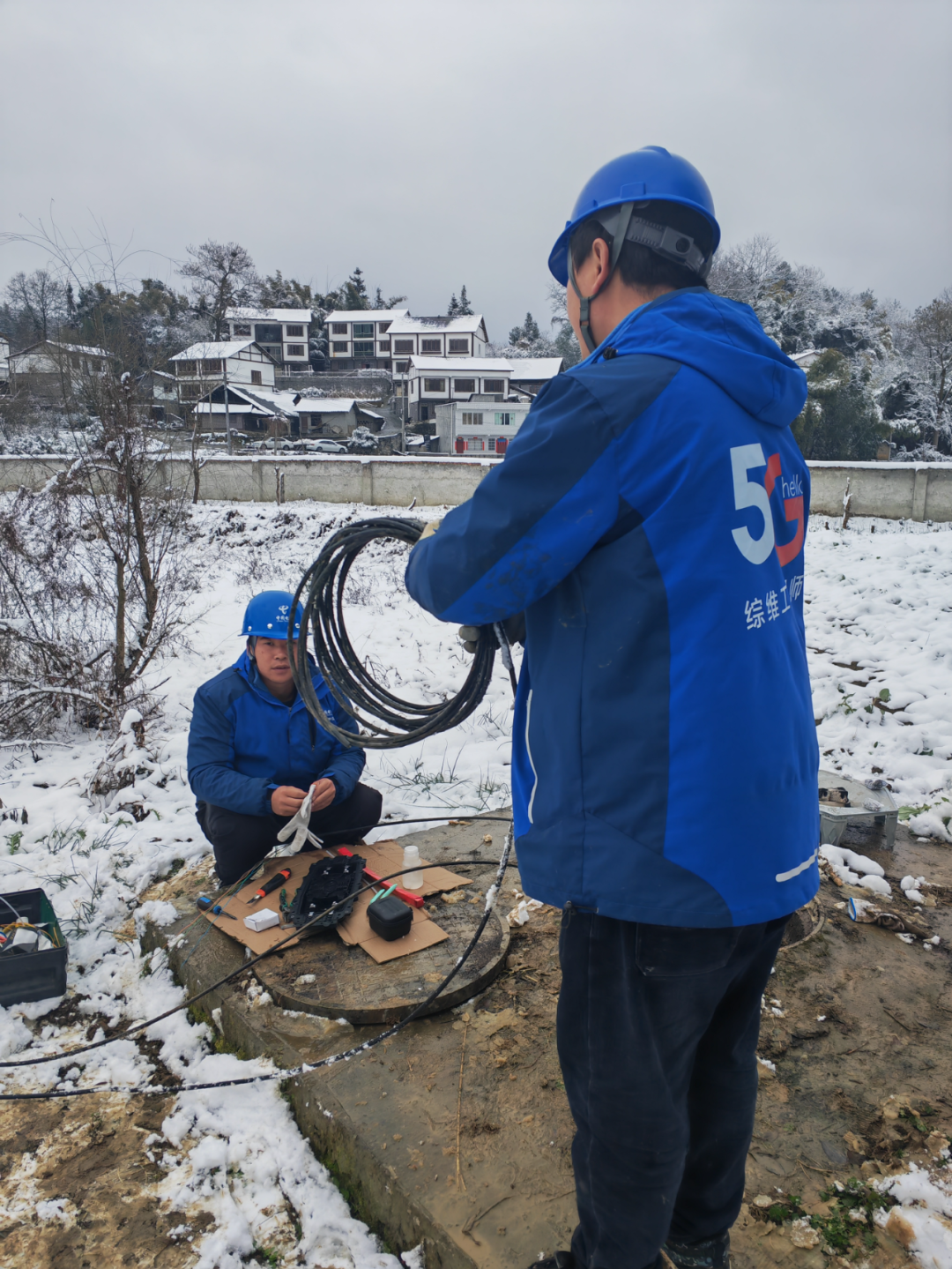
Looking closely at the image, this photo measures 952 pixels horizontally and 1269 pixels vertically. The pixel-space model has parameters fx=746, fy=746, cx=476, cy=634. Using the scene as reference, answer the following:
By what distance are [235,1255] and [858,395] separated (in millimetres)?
29396

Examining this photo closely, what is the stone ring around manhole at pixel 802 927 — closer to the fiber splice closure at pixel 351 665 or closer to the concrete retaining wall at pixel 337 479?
the fiber splice closure at pixel 351 665

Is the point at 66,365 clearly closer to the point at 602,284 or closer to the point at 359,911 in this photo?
the point at 359,911

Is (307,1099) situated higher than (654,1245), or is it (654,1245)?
(654,1245)

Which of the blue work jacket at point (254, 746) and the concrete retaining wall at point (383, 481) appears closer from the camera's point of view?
the blue work jacket at point (254, 746)

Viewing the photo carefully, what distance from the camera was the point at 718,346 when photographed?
1.24m

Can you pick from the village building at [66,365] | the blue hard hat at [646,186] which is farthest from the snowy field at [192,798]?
the blue hard hat at [646,186]

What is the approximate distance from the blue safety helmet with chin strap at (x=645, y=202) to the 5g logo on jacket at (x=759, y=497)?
0.44m

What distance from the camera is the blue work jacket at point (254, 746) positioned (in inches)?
126

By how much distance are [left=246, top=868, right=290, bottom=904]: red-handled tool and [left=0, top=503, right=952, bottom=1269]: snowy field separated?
441 millimetres

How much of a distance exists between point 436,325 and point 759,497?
181 feet

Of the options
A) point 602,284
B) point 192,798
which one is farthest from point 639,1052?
point 192,798

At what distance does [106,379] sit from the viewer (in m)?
4.61

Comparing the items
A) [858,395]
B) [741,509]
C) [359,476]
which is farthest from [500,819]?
[858,395]

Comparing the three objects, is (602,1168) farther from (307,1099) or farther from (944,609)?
(944,609)
